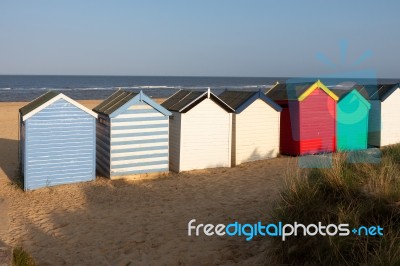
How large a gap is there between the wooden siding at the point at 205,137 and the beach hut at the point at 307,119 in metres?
2.37

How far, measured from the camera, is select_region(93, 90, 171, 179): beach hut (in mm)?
11039

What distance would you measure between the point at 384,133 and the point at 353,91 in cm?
199

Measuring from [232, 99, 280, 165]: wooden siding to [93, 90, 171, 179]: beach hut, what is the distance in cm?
224

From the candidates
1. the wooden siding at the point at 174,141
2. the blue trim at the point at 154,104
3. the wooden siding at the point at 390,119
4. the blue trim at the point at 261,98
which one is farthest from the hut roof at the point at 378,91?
the blue trim at the point at 154,104

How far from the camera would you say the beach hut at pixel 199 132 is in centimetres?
1184

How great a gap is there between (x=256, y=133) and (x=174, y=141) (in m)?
2.56

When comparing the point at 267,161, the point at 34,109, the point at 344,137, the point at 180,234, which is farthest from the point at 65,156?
the point at 344,137

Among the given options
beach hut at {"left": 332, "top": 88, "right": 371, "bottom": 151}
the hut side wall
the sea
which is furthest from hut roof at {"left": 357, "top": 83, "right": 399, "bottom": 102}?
the hut side wall

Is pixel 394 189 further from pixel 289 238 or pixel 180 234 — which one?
pixel 180 234

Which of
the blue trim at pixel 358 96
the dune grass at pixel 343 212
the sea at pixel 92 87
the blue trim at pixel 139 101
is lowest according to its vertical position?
the dune grass at pixel 343 212

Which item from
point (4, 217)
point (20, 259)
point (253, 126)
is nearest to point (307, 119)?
point (253, 126)

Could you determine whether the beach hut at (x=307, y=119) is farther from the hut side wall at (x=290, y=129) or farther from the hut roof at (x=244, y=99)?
the hut roof at (x=244, y=99)

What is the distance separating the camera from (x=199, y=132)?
474 inches

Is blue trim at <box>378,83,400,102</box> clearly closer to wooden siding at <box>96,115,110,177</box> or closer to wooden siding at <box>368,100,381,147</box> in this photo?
wooden siding at <box>368,100,381,147</box>
